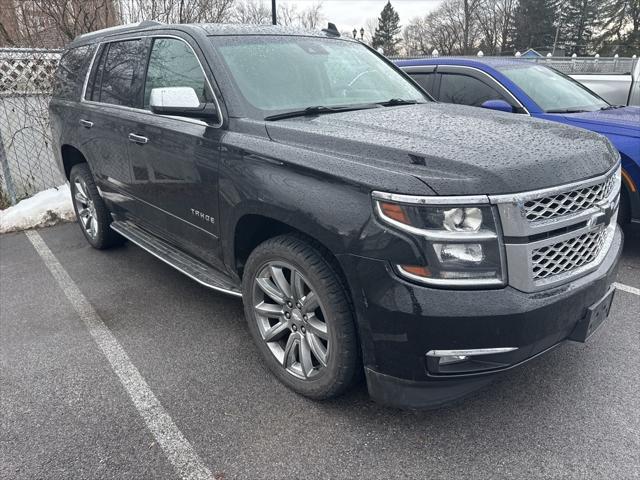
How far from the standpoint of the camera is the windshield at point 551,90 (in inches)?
201

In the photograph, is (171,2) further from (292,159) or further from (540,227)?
(540,227)

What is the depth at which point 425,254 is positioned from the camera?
78.1 inches

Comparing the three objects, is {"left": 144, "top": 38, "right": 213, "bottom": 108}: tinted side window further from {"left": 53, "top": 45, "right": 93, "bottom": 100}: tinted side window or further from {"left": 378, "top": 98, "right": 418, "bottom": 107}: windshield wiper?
{"left": 53, "top": 45, "right": 93, "bottom": 100}: tinted side window

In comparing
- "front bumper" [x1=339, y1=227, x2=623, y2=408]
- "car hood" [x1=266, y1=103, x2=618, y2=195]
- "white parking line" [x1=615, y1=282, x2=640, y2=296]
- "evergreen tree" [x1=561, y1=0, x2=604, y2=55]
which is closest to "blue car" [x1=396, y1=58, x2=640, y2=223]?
"white parking line" [x1=615, y1=282, x2=640, y2=296]

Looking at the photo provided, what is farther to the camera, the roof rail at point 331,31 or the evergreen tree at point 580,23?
the evergreen tree at point 580,23

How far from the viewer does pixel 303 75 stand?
10.5 feet

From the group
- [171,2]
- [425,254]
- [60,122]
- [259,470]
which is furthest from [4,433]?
[171,2]

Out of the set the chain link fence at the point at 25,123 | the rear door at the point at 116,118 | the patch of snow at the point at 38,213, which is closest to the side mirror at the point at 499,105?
the rear door at the point at 116,118

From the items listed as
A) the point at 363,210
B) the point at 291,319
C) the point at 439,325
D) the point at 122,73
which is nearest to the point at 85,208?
the point at 122,73

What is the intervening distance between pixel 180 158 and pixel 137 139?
0.65m

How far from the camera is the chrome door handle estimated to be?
3.53 m

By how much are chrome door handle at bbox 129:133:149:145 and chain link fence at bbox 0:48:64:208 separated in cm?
366

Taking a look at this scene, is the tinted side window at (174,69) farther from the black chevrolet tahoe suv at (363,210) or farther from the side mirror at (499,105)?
the side mirror at (499,105)

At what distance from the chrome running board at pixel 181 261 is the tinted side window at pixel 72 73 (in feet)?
4.65
